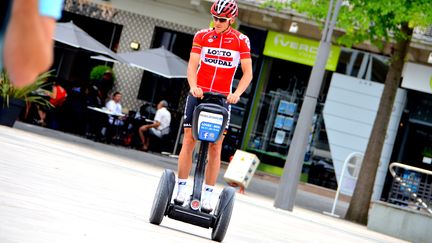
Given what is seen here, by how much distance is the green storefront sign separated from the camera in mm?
33656

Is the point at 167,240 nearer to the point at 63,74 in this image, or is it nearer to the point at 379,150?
the point at 379,150

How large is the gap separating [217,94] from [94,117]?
21178 millimetres

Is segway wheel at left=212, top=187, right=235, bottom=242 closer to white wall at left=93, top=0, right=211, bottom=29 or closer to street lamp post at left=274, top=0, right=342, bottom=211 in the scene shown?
street lamp post at left=274, top=0, right=342, bottom=211

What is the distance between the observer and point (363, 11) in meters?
23.9

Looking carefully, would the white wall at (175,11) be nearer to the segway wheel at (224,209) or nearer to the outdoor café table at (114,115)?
the outdoor café table at (114,115)

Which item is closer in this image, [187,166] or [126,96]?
[187,166]

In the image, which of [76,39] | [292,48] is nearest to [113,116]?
[76,39]

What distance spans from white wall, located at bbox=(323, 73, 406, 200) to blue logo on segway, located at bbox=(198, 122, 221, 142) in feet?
80.9

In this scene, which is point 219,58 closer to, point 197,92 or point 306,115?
point 197,92

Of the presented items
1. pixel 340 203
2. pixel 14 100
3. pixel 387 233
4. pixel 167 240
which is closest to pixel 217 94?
pixel 167 240

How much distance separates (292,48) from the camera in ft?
111

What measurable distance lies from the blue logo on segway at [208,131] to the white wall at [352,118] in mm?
24661

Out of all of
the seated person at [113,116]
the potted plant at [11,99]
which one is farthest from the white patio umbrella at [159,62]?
the potted plant at [11,99]

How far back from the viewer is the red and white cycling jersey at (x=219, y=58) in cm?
945
